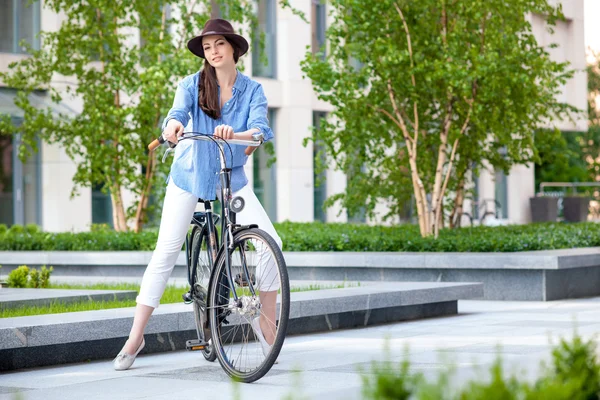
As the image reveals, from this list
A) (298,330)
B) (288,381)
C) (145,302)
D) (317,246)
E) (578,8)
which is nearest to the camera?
(288,381)

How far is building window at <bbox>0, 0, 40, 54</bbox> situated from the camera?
2330 cm

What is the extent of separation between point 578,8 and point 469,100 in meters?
31.2

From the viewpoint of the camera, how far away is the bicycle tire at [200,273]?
21.2 ft

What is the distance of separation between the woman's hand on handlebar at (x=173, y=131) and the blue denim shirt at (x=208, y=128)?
0.17 m

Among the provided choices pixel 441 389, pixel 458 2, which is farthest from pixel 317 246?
pixel 441 389

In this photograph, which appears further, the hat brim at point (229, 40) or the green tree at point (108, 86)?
the green tree at point (108, 86)

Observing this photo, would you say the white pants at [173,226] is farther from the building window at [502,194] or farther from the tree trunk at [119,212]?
the building window at [502,194]

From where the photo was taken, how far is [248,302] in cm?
593

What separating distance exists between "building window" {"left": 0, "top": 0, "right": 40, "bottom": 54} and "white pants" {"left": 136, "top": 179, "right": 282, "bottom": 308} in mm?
17973

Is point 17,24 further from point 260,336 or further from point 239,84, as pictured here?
point 260,336

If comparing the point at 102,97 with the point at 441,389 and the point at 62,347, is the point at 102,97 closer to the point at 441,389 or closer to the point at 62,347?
the point at 62,347

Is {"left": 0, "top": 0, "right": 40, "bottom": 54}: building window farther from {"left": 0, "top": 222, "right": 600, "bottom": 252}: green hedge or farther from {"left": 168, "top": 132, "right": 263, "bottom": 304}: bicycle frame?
{"left": 168, "top": 132, "right": 263, "bottom": 304}: bicycle frame

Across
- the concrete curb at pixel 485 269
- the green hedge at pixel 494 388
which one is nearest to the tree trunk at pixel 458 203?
the concrete curb at pixel 485 269

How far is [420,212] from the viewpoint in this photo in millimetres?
15094
